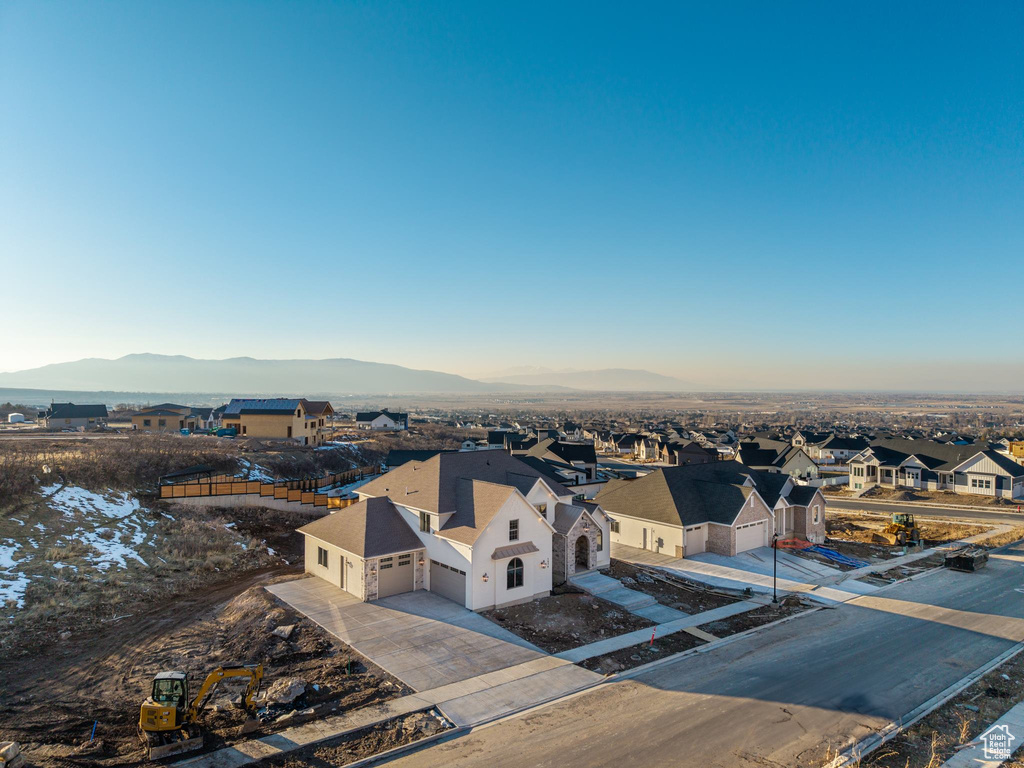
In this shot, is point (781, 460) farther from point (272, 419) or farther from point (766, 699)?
point (272, 419)

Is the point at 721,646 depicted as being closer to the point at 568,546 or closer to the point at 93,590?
the point at 568,546

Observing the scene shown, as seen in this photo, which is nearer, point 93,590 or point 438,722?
point 438,722

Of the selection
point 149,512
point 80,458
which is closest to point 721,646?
point 149,512

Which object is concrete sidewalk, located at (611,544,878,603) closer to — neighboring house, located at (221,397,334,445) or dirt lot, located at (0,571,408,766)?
dirt lot, located at (0,571,408,766)

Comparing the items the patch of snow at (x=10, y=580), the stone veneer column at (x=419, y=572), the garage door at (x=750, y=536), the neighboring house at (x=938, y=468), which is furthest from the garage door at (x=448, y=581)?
the neighboring house at (x=938, y=468)

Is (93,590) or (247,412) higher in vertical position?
(247,412)

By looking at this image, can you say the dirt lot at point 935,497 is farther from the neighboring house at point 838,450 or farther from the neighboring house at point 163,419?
the neighboring house at point 163,419
